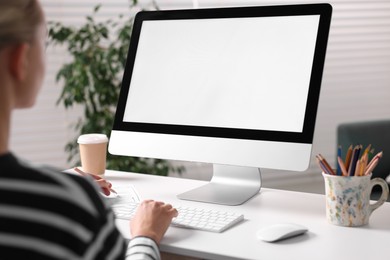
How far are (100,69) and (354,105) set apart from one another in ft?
5.19

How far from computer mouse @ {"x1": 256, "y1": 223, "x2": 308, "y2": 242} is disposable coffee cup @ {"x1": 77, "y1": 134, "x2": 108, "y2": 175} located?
68 cm

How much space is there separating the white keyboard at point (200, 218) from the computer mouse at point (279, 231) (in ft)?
0.29

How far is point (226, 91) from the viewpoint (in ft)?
5.18

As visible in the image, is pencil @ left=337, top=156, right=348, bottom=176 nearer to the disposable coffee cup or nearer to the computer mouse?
the computer mouse

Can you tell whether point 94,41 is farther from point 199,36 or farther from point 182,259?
point 182,259

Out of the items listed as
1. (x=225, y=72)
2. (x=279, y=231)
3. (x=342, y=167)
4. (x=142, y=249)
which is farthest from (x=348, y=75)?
(x=142, y=249)

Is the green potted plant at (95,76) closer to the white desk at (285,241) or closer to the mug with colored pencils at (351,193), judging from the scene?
the white desk at (285,241)

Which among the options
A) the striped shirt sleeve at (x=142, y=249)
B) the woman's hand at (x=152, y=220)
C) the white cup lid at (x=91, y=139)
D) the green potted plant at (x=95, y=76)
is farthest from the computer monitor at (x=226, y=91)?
the green potted plant at (x=95, y=76)

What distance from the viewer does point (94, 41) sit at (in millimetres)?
2904

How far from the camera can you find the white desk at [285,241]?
1.14 m

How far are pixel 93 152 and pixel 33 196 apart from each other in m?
1.06

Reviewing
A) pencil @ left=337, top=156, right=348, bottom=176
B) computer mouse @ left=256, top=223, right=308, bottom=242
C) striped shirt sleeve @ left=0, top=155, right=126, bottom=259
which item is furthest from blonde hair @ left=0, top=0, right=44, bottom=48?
pencil @ left=337, top=156, right=348, bottom=176

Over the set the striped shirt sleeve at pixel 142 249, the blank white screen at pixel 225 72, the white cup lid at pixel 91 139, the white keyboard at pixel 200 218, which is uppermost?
the blank white screen at pixel 225 72

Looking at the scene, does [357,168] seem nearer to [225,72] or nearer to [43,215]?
[225,72]
